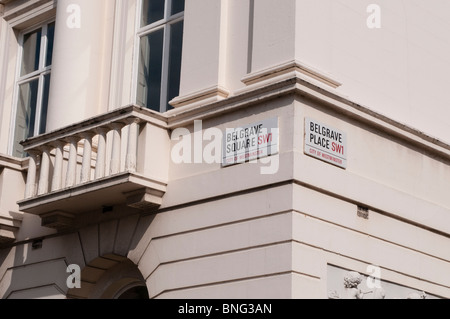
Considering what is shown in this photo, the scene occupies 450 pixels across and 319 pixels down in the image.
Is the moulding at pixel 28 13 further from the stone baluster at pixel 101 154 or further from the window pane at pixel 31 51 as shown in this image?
the stone baluster at pixel 101 154

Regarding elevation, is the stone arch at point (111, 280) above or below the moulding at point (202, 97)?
below

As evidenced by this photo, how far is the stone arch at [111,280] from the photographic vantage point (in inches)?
659

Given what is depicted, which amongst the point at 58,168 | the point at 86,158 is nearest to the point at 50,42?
the point at 58,168

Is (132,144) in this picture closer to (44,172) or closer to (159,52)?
(44,172)

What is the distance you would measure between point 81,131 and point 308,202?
4102mm

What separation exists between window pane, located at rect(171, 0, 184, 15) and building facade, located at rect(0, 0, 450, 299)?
0.04 metres

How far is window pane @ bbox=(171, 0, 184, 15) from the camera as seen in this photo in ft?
59.2

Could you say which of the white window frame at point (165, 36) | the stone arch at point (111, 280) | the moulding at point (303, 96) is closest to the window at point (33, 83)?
the white window frame at point (165, 36)

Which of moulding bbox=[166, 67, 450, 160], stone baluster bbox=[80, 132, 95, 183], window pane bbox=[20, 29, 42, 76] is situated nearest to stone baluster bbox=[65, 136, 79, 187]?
stone baluster bbox=[80, 132, 95, 183]

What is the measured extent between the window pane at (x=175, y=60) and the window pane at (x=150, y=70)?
12.8 inches

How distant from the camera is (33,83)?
21.3m

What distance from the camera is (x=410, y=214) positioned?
1603 cm

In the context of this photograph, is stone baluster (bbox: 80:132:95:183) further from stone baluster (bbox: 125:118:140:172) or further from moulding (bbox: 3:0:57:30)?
moulding (bbox: 3:0:57:30)

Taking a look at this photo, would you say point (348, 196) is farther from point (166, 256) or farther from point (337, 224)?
point (166, 256)
